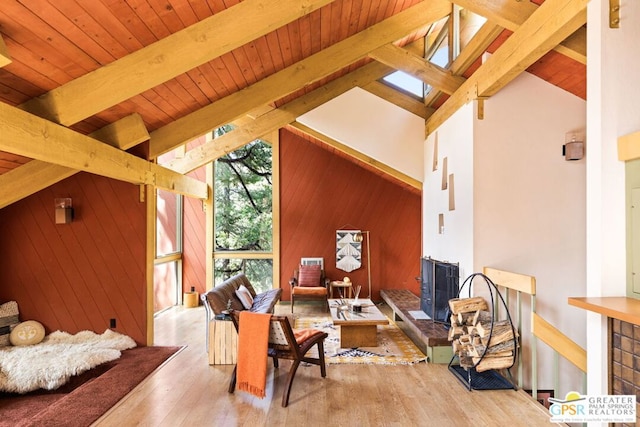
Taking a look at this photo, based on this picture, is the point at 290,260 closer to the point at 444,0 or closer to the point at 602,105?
the point at 444,0

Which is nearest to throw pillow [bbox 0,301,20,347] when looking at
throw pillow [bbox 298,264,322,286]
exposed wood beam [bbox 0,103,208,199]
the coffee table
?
exposed wood beam [bbox 0,103,208,199]

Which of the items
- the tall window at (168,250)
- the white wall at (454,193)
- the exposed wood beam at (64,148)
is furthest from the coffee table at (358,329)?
the tall window at (168,250)

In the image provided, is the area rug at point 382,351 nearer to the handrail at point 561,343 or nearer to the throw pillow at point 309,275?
the handrail at point 561,343

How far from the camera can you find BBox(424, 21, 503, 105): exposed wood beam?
383cm

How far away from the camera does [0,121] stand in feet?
7.50

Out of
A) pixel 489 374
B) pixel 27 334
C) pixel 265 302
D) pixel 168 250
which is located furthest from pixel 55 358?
pixel 489 374

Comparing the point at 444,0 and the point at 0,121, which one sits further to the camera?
the point at 444,0

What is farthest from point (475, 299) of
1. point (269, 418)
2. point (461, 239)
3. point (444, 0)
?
point (444, 0)

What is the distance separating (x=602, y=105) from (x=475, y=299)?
7.13ft

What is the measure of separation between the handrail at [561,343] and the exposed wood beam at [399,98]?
3811mm

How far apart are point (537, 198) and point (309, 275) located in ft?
13.7

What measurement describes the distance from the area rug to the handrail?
1.43 m

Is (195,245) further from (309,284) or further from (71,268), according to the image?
(71,268)

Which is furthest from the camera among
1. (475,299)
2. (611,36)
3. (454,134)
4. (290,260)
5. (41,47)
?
(290,260)
